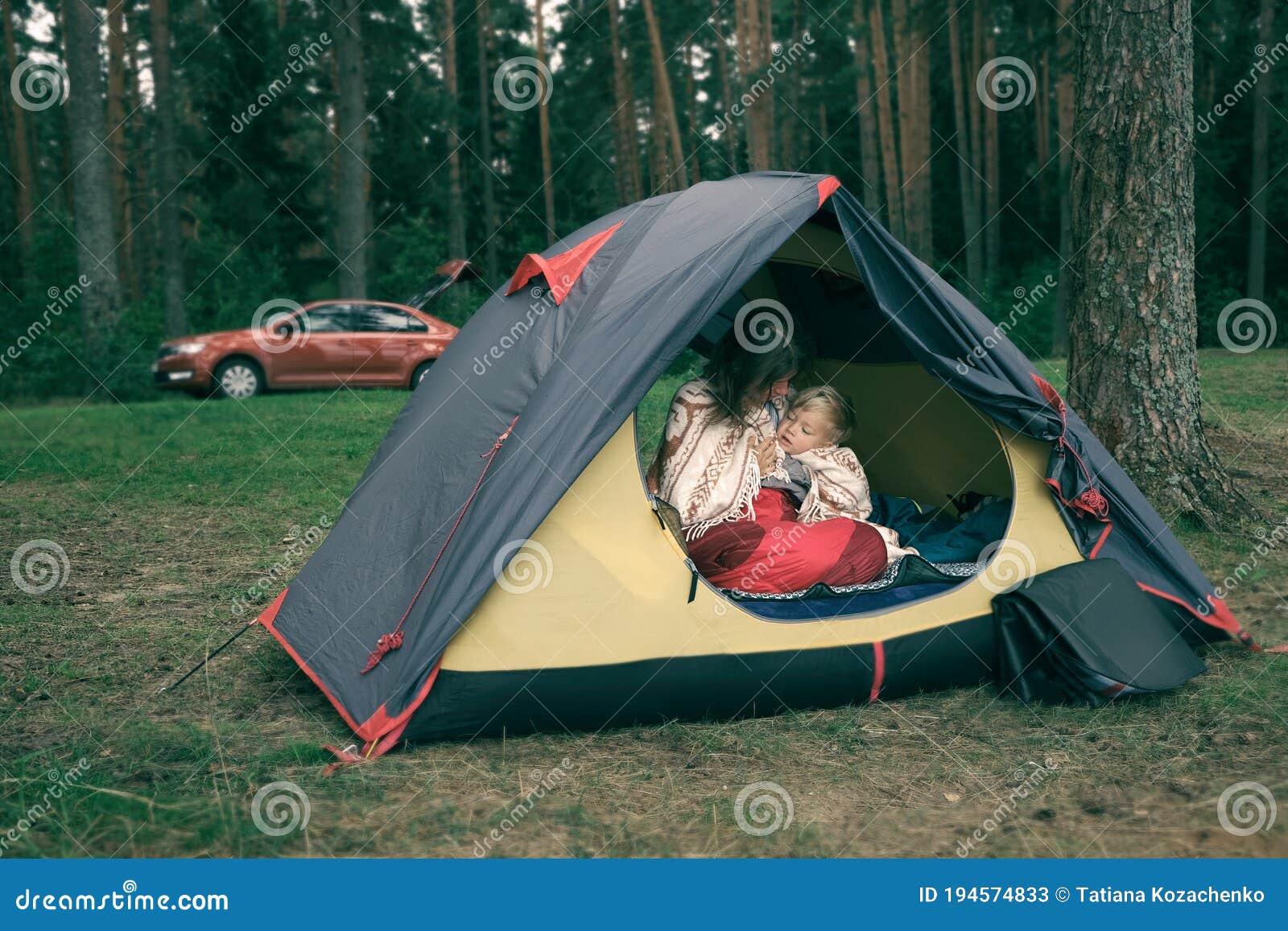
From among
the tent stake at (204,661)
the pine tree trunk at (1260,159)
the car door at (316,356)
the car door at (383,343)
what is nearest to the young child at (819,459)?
the tent stake at (204,661)

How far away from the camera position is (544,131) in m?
24.2

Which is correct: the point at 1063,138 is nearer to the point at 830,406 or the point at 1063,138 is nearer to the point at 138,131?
the point at 830,406

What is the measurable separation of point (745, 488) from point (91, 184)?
37.3 ft

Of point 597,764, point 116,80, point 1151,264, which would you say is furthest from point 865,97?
point 597,764

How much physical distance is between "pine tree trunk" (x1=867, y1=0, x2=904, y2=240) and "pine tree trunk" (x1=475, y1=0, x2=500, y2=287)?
8316 mm

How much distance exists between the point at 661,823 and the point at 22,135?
26258mm

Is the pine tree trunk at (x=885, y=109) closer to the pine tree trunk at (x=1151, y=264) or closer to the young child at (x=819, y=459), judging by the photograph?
the pine tree trunk at (x=1151, y=264)

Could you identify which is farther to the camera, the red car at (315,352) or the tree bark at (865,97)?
the tree bark at (865,97)

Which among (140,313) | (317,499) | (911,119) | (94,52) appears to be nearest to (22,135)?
(140,313)

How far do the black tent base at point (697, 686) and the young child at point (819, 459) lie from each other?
0.79 m

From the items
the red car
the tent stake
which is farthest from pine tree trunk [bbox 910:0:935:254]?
the tent stake

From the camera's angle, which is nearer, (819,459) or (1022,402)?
(1022,402)

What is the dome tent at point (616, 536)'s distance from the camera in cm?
316

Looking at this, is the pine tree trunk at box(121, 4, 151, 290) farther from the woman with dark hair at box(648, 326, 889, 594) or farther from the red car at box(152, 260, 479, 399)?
the woman with dark hair at box(648, 326, 889, 594)
